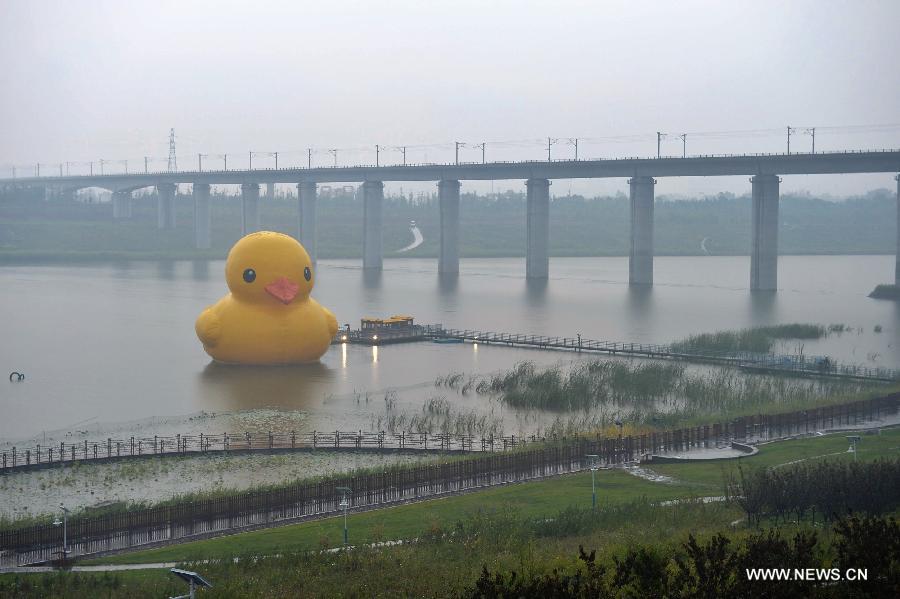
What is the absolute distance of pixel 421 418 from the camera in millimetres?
33219

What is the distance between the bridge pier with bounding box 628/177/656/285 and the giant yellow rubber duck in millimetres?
52632

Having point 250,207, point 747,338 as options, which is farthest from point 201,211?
point 747,338

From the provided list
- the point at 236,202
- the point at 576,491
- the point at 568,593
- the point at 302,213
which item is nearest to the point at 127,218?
the point at 236,202

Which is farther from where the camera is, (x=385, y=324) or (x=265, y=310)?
(x=385, y=324)

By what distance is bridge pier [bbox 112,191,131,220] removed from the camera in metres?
149

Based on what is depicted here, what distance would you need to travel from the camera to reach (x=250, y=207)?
397 feet

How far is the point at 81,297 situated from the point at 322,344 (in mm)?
38011

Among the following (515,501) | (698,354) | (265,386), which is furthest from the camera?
(698,354)

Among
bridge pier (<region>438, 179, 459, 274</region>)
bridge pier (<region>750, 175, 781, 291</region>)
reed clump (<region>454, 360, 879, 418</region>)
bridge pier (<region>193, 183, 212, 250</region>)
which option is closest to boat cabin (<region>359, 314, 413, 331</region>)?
reed clump (<region>454, 360, 879, 418</region>)

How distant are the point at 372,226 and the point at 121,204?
54963 millimetres

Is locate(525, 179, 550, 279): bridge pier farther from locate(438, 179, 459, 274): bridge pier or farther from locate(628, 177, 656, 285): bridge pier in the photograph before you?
locate(628, 177, 656, 285): bridge pier

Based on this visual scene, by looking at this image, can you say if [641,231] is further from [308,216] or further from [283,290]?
[283,290]

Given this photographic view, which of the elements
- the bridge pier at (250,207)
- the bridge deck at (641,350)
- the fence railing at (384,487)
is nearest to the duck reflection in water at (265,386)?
the bridge deck at (641,350)

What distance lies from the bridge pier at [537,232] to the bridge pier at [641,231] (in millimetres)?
8198
